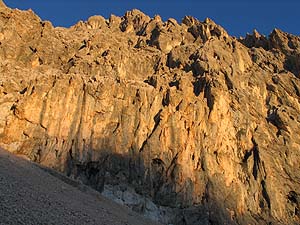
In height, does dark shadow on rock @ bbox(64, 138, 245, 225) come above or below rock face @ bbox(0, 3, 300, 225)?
below

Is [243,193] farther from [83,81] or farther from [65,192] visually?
[65,192]

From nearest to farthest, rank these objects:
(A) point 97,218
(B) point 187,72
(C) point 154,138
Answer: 1. (A) point 97,218
2. (C) point 154,138
3. (B) point 187,72

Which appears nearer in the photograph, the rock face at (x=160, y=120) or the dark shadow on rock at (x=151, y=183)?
the dark shadow on rock at (x=151, y=183)

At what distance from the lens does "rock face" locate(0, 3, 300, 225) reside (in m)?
48.6

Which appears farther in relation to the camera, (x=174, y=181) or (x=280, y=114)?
(x=280, y=114)

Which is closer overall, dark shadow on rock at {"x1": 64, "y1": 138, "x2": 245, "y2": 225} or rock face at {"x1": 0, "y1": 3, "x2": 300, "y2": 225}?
dark shadow on rock at {"x1": 64, "y1": 138, "x2": 245, "y2": 225}

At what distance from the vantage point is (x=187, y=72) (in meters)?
67.8

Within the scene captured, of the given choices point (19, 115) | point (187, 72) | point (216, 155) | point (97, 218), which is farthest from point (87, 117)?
point (97, 218)

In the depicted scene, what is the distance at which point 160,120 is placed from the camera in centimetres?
5519

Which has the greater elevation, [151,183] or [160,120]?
[160,120]

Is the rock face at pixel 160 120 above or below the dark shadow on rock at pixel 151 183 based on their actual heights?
above

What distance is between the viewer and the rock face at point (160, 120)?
48.6m

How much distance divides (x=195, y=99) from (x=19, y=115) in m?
25.3

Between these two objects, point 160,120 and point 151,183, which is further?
point 160,120
